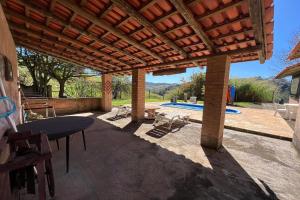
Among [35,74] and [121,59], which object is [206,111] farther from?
[35,74]

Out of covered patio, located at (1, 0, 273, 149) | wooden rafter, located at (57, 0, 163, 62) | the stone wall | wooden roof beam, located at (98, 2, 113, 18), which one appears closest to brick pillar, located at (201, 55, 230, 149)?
covered patio, located at (1, 0, 273, 149)

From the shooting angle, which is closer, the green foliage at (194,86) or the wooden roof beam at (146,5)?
the wooden roof beam at (146,5)

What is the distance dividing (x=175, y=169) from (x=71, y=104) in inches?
331

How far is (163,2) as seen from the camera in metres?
2.47

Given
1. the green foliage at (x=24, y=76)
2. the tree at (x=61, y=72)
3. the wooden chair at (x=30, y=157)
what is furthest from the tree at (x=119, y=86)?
the wooden chair at (x=30, y=157)

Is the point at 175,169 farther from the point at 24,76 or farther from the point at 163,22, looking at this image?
the point at 24,76

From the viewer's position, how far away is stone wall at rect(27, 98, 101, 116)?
7.87m

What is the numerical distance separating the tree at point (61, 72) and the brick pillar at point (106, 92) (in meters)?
5.25

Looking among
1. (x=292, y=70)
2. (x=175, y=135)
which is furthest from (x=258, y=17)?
(x=292, y=70)

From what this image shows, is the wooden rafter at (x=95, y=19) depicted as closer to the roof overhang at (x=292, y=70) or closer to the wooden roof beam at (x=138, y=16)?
the wooden roof beam at (x=138, y=16)

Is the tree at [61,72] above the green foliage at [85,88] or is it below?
above

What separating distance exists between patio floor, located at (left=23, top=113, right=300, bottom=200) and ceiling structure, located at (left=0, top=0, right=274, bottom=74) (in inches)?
109

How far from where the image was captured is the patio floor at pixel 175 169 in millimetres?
2369

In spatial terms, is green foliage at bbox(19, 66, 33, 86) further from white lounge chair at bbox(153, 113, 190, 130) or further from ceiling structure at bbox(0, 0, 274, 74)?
white lounge chair at bbox(153, 113, 190, 130)
